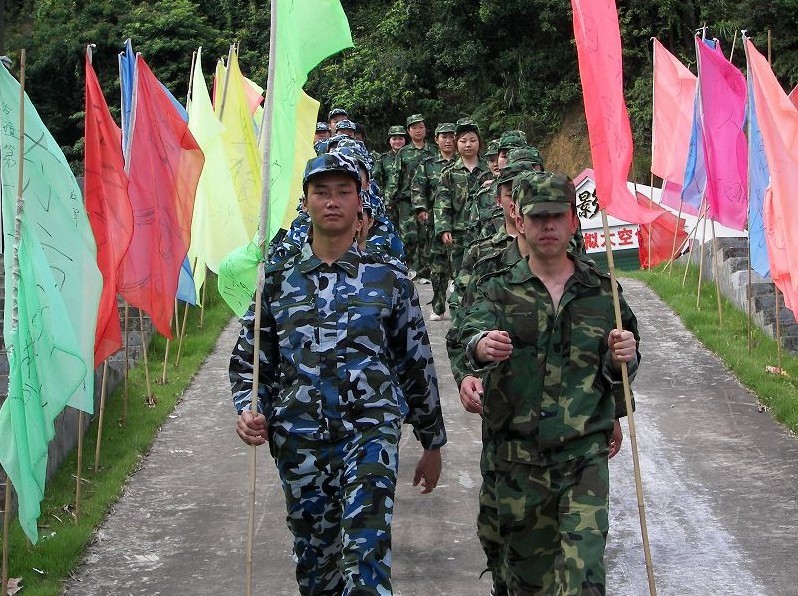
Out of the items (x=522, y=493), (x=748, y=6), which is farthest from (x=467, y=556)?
(x=748, y=6)

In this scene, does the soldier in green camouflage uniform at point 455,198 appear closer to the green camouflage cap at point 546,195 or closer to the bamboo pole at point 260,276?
the bamboo pole at point 260,276

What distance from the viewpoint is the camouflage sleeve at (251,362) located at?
5.23 meters

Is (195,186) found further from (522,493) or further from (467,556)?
(522,493)

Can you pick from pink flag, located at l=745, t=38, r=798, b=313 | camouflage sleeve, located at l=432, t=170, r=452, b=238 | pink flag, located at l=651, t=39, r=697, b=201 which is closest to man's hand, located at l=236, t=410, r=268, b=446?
pink flag, located at l=745, t=38, r=798, b=313

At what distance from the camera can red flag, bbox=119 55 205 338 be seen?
970 centimetres

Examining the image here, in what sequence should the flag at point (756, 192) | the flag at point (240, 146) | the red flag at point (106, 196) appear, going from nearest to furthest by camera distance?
the red flag at point (106, 196)
the flag at point (756, 192)
the flag at point (240, 146)

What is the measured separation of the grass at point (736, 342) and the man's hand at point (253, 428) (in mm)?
5444

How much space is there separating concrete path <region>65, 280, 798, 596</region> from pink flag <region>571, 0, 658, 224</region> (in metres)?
2.09

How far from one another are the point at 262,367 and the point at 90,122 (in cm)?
391

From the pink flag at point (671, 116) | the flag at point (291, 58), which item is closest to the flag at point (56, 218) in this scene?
the flag at point (291, 58)

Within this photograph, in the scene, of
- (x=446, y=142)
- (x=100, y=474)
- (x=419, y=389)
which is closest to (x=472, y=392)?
(x=419, y=389)

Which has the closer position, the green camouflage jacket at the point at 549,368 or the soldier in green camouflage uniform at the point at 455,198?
the green camouflage jacket at the point at 549,368

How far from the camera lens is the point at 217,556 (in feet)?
23.4

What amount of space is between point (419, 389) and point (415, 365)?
105 millimetres
